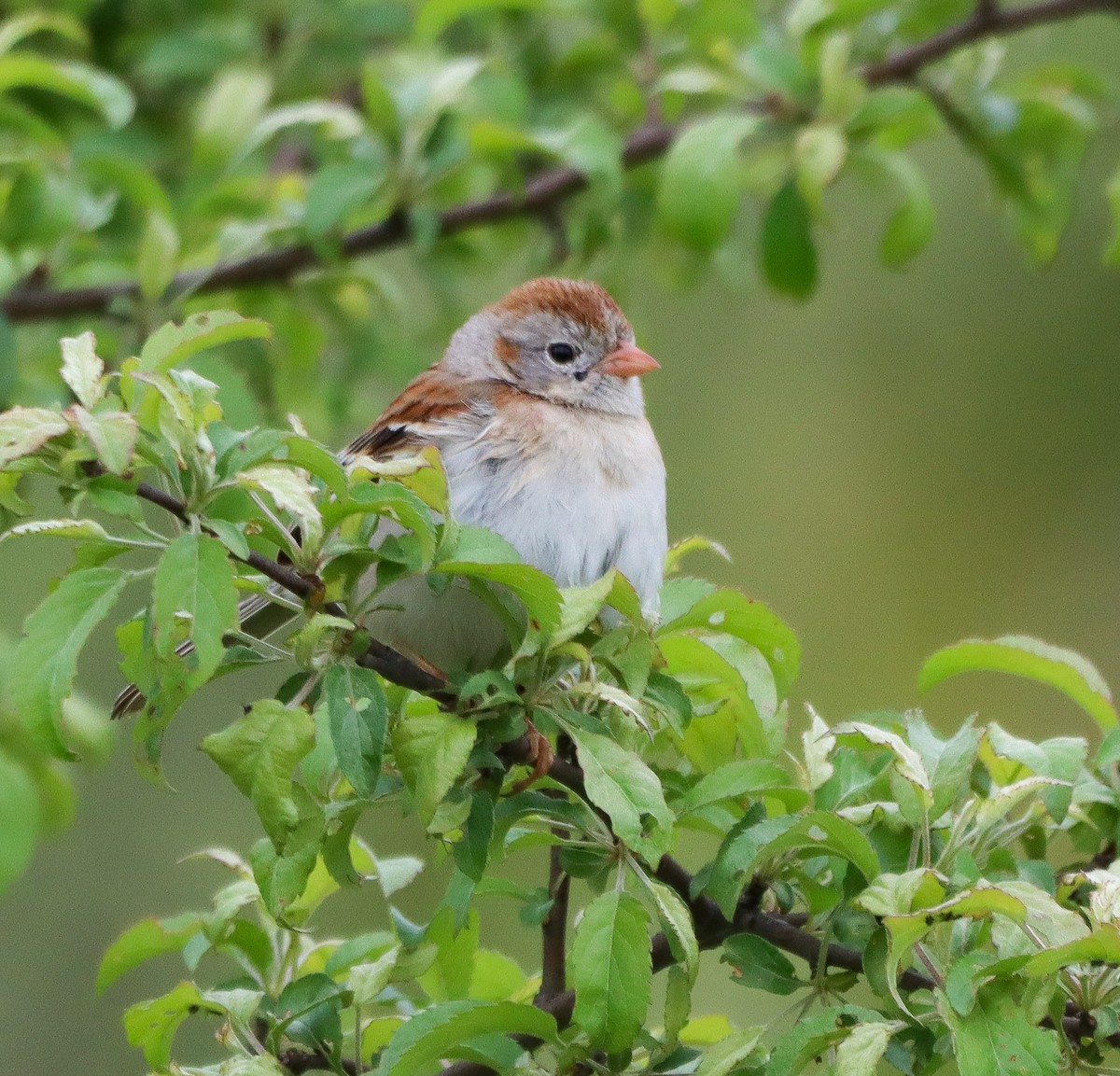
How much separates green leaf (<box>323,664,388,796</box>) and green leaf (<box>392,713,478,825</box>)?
3cm

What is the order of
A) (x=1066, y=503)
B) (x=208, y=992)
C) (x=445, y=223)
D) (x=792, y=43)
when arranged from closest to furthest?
(x=208, y=992)
(x=792, y=43)
(x=445, y=223)
(x=1066, y=503)

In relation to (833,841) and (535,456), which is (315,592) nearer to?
(833,841)

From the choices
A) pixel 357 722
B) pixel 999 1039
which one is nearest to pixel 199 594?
pixel 357 722

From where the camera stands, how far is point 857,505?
6461 mm

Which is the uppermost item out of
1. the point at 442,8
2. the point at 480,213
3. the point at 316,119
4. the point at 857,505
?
the point at 442,8

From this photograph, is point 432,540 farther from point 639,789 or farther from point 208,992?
point 208,992

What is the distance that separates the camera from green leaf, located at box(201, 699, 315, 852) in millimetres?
1456

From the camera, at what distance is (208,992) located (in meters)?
1.80

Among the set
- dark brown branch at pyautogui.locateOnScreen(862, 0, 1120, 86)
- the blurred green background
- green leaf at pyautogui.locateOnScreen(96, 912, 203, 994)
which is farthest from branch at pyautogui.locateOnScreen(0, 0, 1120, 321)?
the blurred green background

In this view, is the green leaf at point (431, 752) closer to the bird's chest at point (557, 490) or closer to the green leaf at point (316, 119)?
the bird's chest at point (557, 490)

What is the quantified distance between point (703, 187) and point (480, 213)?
729mm

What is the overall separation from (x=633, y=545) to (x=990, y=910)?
3.32ft

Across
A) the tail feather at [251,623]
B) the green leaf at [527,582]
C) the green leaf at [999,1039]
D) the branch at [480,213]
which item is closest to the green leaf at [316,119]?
the branch at [480,213]

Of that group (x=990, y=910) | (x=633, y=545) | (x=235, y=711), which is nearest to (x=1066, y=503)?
(x=235, y=711)
